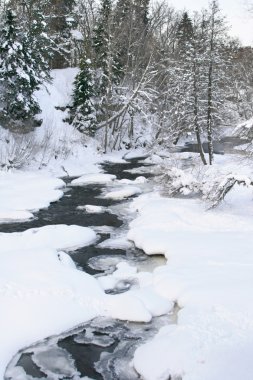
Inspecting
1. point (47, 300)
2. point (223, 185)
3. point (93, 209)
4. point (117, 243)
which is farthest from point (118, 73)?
point (47, 300)

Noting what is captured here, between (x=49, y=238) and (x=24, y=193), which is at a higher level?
(x=24, y=193)

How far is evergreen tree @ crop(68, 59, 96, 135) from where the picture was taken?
1022 inches

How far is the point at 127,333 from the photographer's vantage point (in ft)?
21.9

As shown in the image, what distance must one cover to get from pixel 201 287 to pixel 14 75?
1647cm

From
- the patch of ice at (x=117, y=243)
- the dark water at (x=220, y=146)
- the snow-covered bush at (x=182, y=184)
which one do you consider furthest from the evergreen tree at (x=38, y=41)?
the patch of ice at (x=117, y=243)

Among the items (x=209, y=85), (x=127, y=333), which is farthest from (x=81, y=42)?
(x=127, y=333)

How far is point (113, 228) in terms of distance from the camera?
1216 centimetres

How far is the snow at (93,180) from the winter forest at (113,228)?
5 cm

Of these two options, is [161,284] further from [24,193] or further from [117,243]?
[24,193]

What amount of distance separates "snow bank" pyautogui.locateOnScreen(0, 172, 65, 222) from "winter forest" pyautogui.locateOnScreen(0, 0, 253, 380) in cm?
7

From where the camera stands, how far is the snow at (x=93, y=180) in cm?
1869

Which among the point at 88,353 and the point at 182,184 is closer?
the point at 88,353

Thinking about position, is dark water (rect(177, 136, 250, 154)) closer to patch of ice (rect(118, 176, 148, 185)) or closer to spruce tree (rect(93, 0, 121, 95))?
spruce tree (rect(93, 0, 121, 95))

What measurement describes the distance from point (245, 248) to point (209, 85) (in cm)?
1417
